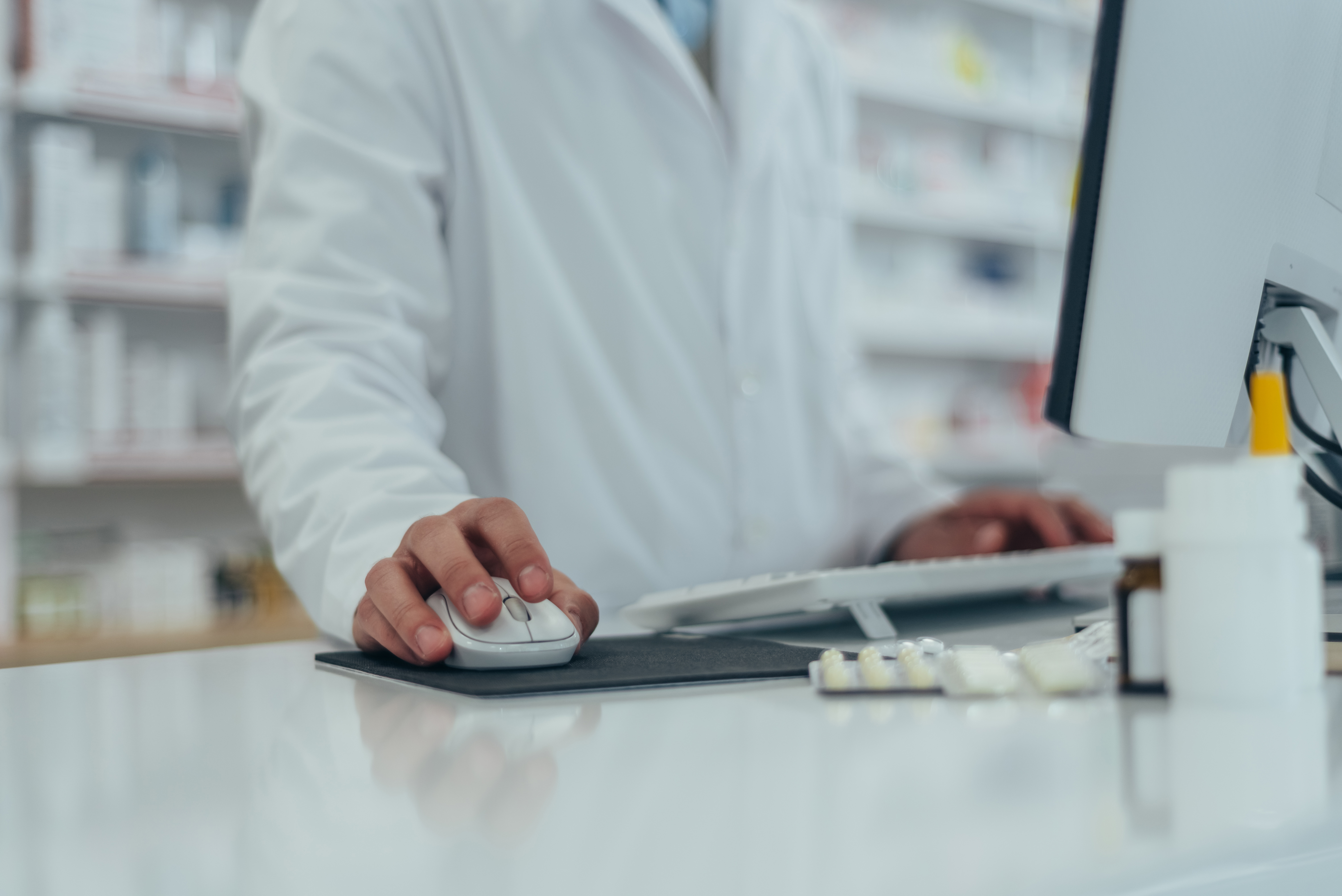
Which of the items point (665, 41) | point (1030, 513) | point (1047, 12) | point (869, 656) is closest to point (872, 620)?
point (869, 656)

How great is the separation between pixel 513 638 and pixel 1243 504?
34 centimetres

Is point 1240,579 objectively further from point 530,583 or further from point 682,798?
point 530,583

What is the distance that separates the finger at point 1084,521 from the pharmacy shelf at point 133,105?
1595 millimetres

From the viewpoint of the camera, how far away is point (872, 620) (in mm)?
687

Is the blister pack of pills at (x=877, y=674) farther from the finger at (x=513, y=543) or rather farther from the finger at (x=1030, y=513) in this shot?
the finger at (x=1030, y=513)

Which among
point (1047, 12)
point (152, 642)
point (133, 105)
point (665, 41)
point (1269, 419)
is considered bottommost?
point (152, 642)

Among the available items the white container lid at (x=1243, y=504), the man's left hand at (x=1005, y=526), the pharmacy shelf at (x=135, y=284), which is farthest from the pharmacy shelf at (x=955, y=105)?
the white container lid at (x=1243, y=504)

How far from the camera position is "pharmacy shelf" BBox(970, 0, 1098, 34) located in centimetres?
355

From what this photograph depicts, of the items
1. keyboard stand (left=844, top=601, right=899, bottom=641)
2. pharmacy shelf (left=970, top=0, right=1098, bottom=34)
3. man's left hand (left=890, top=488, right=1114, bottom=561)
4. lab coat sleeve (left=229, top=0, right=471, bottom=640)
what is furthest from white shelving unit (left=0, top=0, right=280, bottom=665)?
→ pharmacy shelf (left=970, top=0, right=1098, bottom=34)

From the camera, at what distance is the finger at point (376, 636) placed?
615 mm

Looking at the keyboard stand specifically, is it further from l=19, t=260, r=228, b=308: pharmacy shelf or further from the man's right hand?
l=19, t=260, r=228, b=308: pharmacy shelf

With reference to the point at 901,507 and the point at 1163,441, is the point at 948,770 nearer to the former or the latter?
the point at 1163,441

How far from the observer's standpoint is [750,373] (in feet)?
4.00

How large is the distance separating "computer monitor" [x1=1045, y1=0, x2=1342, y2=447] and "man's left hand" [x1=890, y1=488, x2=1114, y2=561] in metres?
0.36
